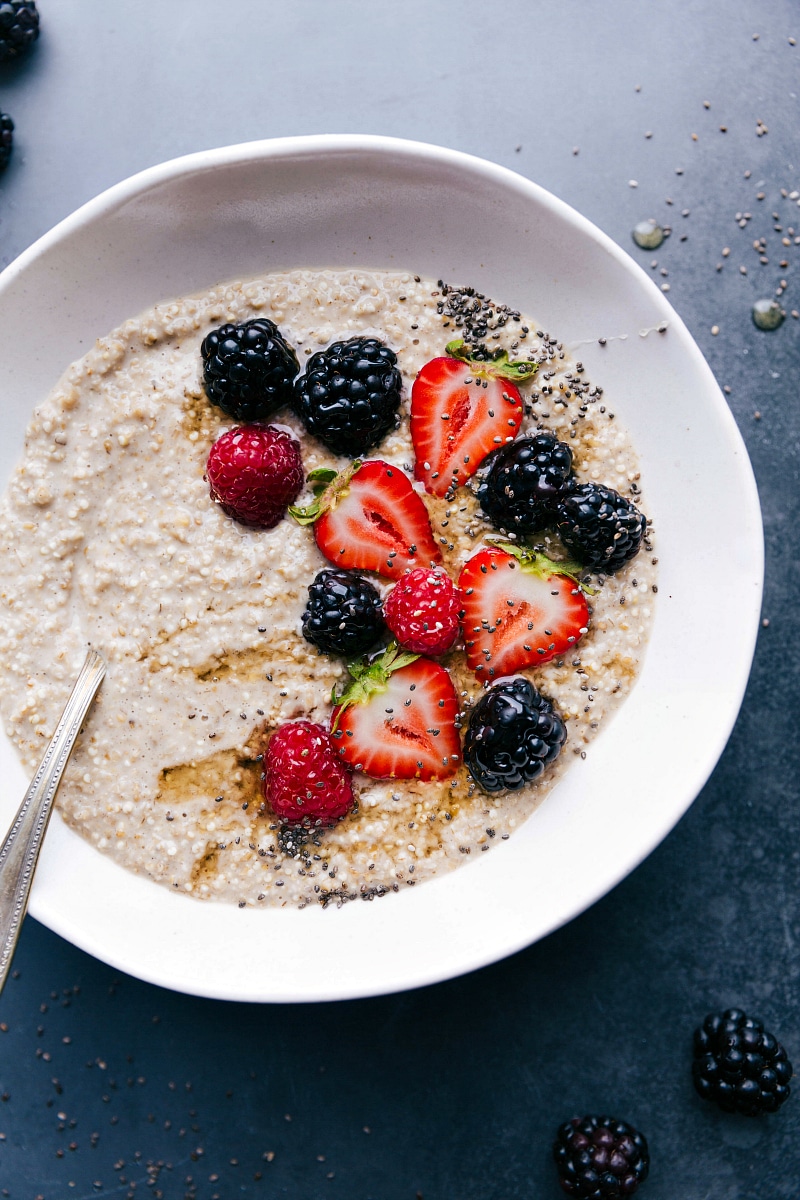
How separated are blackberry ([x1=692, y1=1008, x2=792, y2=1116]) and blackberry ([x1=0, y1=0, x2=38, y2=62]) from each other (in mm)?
3005

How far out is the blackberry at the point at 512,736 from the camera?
69.4 inches

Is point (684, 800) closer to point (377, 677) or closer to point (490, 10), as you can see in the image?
point (377, 677)

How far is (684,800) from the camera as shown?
183 centimetres

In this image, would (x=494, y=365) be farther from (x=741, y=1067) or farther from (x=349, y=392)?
(x=741, y=1067)

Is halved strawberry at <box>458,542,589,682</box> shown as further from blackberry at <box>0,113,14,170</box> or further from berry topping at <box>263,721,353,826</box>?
blackberry at <box>0,113,14,170</box>

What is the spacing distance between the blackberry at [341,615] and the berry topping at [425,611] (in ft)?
0.19

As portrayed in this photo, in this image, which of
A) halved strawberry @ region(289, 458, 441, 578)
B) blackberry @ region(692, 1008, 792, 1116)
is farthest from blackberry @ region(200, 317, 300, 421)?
blackberry @ region(692, 1008, 792, 1116)

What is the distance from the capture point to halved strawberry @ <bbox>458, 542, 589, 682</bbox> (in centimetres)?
188

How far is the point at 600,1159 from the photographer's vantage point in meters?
1.97

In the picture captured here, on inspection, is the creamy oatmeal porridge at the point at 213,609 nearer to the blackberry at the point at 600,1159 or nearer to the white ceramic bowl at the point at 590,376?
the white ceramic bowl at the point at 590,376

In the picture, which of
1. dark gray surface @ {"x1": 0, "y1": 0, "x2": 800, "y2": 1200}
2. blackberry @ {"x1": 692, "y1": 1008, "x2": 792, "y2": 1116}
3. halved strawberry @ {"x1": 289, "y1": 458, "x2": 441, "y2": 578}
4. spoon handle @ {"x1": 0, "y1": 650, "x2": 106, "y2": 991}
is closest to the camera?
spoon handle @ {"x1": 0, "y1": 650, "x2": 106, "y2": 991}

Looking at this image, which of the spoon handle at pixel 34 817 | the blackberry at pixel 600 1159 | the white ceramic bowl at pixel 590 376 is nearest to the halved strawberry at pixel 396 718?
the white ceramic bowl at pixel 590 376

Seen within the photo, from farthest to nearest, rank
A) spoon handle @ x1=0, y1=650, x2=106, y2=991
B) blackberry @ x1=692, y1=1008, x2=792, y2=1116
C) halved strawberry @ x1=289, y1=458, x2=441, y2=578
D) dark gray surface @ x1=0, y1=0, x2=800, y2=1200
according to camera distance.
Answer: dark gray surface @ x1=0, y1=0, x2=800, y2=1200 → blackberry @ x1=692, y1=1008, x2=792, y2=1116 → halved strawberry @ x1=289, y1=458, x2=441, y2=578 → spoon handle @ x1=0, y1=650, x2=106, y2=991

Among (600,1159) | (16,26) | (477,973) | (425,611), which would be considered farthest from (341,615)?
(16,26)
